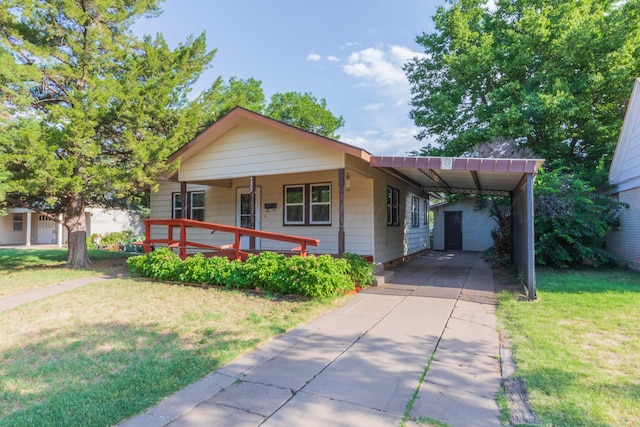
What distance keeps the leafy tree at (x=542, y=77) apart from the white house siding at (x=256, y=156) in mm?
7980

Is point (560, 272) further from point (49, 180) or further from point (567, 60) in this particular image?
point (49, 180)

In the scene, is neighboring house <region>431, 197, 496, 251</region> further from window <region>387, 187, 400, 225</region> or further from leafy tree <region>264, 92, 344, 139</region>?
leafy tree <region>264, 92, 344, 139</region>

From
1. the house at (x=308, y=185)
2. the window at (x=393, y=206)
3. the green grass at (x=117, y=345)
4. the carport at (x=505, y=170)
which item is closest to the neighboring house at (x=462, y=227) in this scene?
the house at (x=308, y=185)

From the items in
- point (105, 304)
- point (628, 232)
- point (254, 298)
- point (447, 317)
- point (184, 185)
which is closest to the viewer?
point (447, 317)

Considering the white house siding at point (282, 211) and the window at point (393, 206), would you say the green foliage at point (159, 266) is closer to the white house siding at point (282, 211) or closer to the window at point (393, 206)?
the white house siding at point (282, 211)

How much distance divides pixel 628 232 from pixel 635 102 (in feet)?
11.7

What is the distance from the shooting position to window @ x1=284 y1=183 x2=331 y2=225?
33.3ft

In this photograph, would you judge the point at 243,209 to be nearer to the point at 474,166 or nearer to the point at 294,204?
the point at 294,204

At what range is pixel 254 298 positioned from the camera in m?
6.35

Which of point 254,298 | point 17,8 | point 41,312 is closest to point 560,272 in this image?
point 254,298

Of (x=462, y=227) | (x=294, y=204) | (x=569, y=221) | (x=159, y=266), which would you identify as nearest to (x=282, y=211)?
(x=294, y=204)

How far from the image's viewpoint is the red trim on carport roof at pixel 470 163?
6.25 metres

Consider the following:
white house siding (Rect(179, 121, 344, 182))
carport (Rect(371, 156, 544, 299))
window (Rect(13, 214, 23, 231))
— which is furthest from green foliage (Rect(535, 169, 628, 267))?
window (Rect(13, 214, 23, 231))

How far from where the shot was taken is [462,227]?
735 inches
